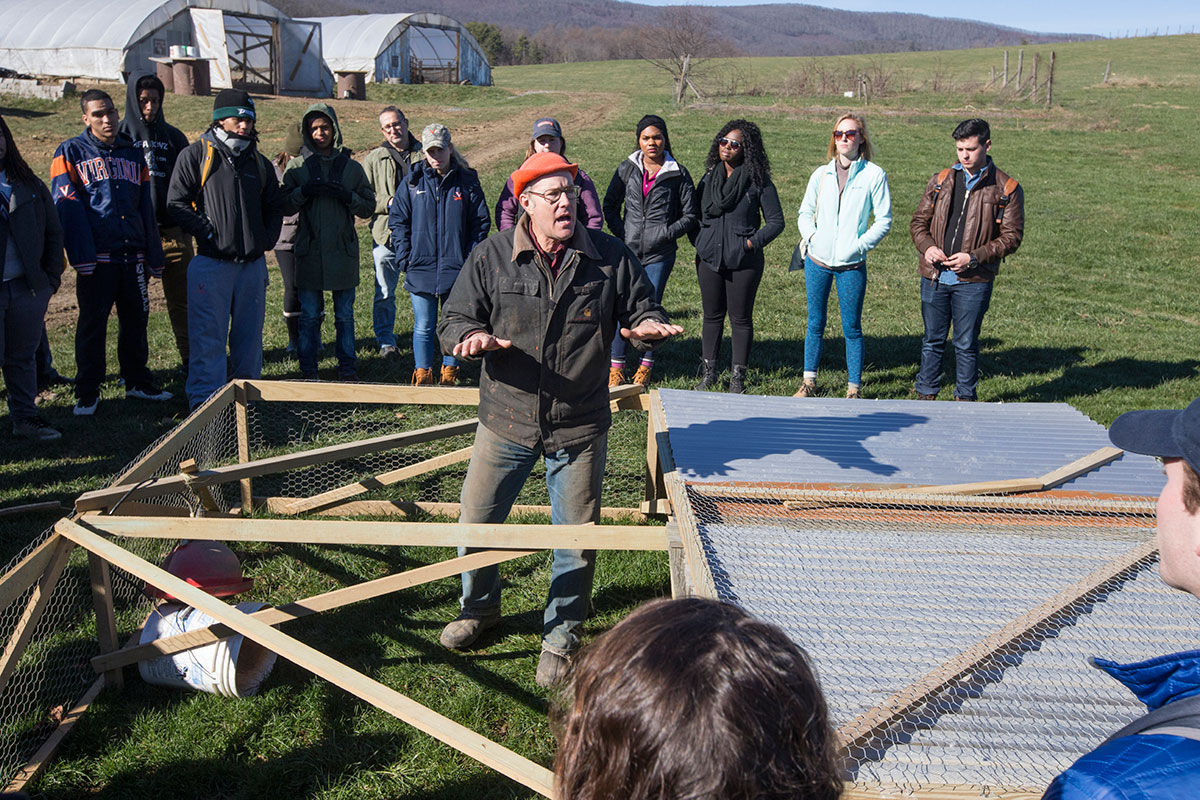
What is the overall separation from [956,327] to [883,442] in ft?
7.95

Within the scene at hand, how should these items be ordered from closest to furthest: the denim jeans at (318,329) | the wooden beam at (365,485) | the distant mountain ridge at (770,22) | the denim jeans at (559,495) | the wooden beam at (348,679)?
the wooden beam at (348,679) → the denim jeans at (559,495) → the wooden beam at (365,485) → the denim jeans at (318,329) → the distant mountain ridge at (770,22)

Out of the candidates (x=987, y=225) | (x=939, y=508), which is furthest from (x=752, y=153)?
(x=939, y=508)

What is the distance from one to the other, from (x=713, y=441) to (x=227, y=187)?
3915 mm

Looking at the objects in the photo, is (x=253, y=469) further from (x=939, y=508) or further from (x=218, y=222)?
(x=939, y=508)

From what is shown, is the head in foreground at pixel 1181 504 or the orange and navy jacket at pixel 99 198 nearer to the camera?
the head in foreground at pixel 1181 504

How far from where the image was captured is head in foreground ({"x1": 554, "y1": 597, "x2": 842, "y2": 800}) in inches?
49.7

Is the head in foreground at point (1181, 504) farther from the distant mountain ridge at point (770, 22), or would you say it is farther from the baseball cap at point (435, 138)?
the distant mountain ridge at point (770, 22)

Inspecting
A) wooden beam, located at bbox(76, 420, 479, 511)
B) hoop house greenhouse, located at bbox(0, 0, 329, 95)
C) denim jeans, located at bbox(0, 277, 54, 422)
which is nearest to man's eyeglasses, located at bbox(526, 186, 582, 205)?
wooden beam, located at bbox(76, 420, 479, 511)

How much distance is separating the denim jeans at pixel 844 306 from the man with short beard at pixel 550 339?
3.85 m

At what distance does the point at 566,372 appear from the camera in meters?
3.97

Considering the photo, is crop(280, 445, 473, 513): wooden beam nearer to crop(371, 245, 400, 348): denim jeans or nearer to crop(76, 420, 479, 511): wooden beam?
crop(76, 420, 479, 511): wooden beam

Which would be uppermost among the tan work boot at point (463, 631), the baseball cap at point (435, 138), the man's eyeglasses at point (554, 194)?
the baseball cap at point (435, 138)

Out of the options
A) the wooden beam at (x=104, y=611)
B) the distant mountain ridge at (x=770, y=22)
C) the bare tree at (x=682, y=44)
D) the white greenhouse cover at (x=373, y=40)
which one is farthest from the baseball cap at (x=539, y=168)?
the distant mountain ridge at (x=770, y=22)

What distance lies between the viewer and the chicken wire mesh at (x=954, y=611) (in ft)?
8.30
